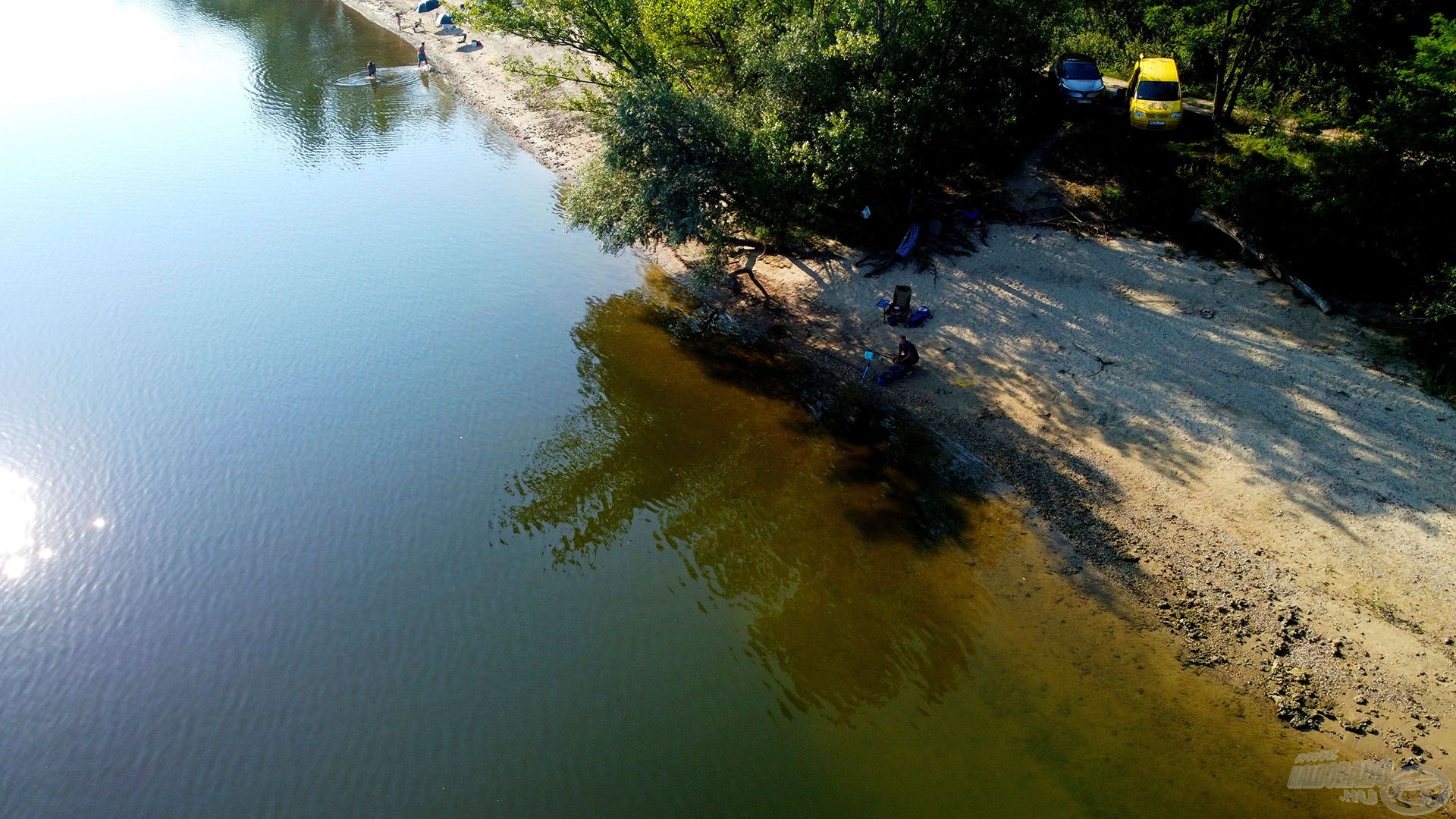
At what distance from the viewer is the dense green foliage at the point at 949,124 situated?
79.2ft

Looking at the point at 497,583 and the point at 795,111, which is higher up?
the point at 795,111

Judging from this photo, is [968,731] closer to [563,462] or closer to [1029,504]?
[1029,504]

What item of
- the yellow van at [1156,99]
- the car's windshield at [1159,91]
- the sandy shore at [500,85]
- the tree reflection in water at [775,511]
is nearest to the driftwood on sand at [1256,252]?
the yellow van at [1156,99]

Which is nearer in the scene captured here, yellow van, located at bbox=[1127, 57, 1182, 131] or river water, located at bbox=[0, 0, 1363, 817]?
river water, located at bbox=[0, 0, 1363, 817]

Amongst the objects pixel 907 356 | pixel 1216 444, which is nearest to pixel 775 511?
pixel 907 356

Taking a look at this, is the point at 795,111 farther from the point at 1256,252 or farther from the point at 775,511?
the point at 1256,252

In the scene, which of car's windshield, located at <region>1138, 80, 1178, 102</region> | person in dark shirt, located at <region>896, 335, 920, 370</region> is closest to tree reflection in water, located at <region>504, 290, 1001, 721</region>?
person in dark shirt, located at <region>896, 335, 920, 370</region>

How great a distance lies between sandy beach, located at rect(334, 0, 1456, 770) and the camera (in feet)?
54.7

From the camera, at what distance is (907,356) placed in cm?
2523

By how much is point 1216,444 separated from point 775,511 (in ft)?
40.7

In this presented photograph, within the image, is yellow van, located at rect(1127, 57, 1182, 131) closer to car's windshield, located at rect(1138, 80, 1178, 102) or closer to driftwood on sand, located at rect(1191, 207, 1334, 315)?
car's windshield, located at rect(1138, 80, 1178, 102)

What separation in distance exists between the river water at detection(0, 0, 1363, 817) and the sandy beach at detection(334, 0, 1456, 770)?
1.71 m

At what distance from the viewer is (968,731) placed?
16281 millimetres

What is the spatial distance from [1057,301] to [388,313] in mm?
26425
